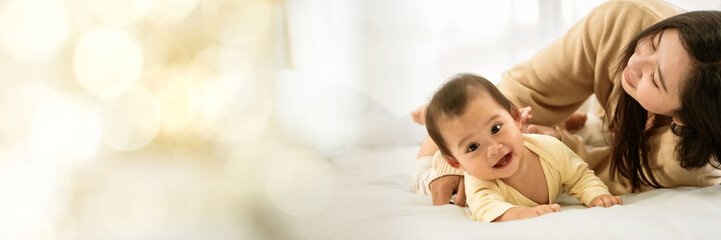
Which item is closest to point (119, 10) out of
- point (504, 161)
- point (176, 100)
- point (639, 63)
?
point (176, 100)

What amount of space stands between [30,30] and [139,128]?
27cm

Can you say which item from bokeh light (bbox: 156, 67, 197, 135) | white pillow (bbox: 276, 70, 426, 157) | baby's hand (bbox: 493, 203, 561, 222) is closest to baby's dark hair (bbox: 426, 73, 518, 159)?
baby's hand (bbox: 493, 203, 561, 222)

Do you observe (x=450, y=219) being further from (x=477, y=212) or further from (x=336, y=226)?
(x=336, y=226)

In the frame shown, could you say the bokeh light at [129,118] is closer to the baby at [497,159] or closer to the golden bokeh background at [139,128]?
the golden bokeh background at [139,128]

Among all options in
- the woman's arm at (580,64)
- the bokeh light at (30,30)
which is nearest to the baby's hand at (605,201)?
the woman's arm at (580,64)

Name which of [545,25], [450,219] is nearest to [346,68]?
[545,25]

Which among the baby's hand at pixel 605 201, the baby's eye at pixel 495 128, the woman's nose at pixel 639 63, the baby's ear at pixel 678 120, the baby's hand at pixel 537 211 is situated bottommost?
the baby's hand at pixel 605 201

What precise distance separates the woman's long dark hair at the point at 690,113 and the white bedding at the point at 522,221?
0.06 meters

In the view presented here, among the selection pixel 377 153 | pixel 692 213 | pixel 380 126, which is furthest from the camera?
pixel 380 126

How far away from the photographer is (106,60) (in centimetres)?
85

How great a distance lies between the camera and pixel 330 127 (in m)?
1.57

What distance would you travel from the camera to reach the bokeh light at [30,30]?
0.73m

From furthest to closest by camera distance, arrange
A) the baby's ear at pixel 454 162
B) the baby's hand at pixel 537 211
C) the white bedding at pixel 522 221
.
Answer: the baby's ear at pixel 454 162 → the baby's hand at pixel 537 211 → the white bedding at pixel 522 221

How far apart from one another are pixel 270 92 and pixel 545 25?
1116 millimetres
